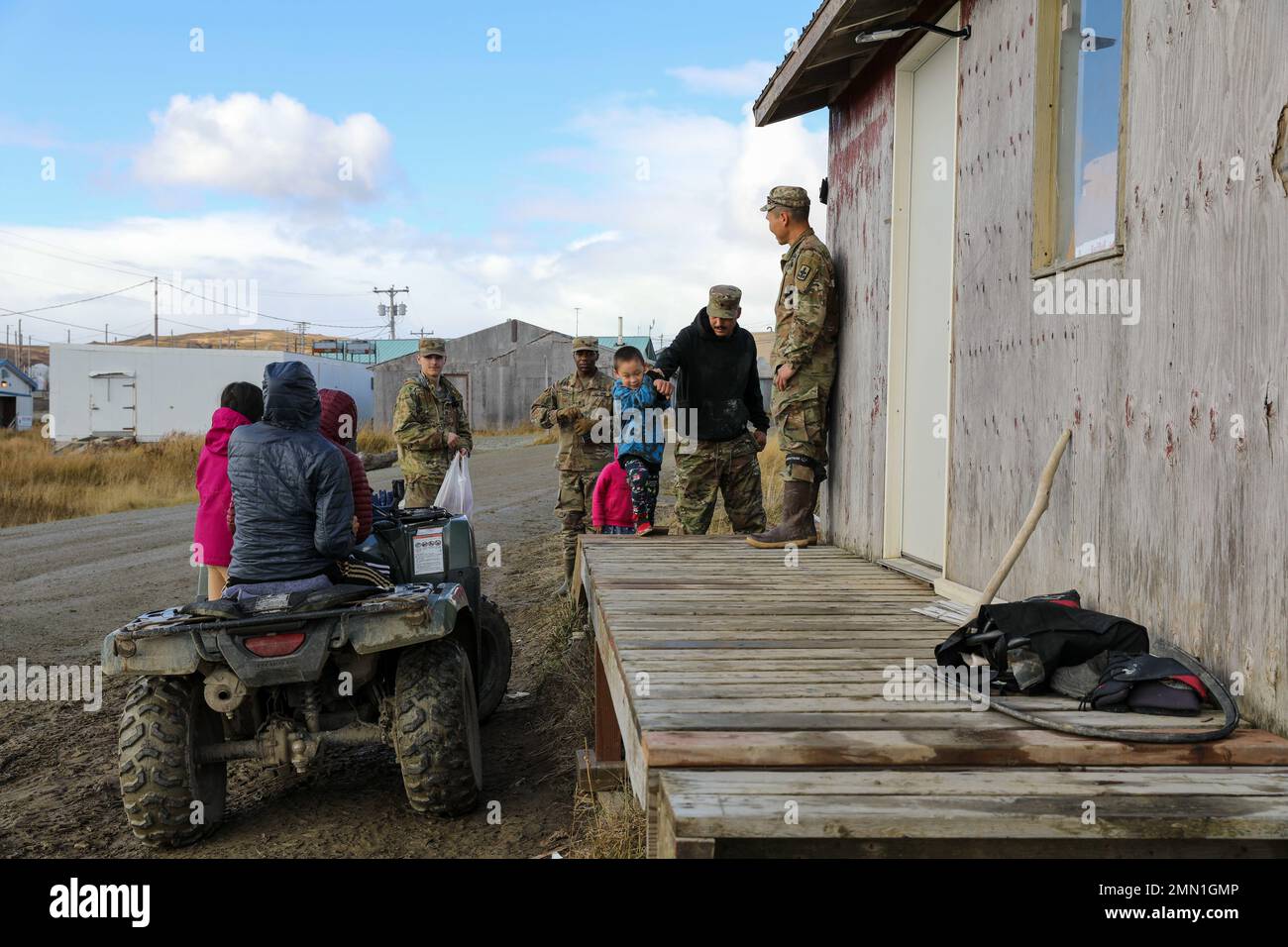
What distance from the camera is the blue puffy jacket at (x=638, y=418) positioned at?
23.9 ft

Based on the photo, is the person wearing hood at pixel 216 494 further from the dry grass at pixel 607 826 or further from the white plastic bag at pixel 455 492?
the dry grass at pixel 607 826

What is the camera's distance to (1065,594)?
11.4 ft

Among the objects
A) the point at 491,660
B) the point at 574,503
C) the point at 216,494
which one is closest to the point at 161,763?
the point at 491,660

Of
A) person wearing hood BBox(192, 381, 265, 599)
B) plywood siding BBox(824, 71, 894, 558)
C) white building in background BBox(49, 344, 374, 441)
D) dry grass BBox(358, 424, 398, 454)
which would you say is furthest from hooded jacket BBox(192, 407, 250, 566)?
white building in background BBox(49, 344, 374, 441)

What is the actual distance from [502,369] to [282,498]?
4404cm

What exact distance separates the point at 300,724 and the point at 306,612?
55 cm

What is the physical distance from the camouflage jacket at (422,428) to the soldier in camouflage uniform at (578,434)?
32.3 inches

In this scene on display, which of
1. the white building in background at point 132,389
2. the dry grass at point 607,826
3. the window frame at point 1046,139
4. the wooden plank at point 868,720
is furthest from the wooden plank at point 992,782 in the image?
the white building in background at point 132,389

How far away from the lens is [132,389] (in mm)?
34688

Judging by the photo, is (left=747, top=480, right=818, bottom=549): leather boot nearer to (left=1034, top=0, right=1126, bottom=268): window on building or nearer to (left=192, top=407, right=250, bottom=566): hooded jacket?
(left=1034, top=0, right=1126, bottom=268): window on building

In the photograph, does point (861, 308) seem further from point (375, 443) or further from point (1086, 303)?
point (375, 443)
